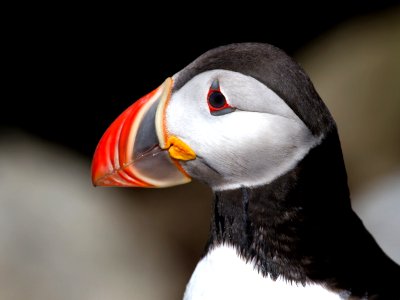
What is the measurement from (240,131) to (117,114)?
10.0 feet

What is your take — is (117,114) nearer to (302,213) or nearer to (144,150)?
(144,150)

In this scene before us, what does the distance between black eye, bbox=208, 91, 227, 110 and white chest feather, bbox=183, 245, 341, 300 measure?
39 centimetres

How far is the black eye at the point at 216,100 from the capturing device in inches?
78.0

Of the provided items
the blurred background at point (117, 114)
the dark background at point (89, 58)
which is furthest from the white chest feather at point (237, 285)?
the dark background at point (89, 58)

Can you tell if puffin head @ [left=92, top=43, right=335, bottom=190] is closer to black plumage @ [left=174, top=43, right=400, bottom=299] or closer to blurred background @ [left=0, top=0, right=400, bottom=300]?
black plumage @ [left=174, top=43, right=400, bottom=299]

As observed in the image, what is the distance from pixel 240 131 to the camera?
1.98 meters

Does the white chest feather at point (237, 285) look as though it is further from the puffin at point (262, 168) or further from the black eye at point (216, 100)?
the black eye at point (216, 100)

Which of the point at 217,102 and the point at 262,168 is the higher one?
the point at 217,102

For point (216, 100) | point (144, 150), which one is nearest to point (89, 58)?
point (144, 150)

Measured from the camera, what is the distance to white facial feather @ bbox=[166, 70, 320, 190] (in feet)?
6.39

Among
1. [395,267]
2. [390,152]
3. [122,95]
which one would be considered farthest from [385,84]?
[395,267]

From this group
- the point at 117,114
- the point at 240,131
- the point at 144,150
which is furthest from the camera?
the point at 117,114

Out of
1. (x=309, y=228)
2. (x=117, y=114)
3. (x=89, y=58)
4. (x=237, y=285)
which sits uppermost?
(x=89, y=58)

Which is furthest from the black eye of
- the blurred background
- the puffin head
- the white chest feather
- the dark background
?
the dark background
